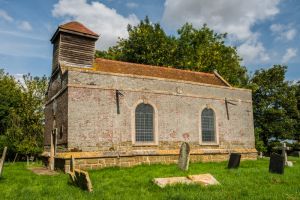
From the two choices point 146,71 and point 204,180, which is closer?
point 204,180

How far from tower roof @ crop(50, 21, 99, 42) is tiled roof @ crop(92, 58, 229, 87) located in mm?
2019

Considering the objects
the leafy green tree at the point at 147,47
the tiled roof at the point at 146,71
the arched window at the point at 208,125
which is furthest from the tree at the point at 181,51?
the arched window at the point at 208,125

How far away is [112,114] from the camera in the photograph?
56.9 feet

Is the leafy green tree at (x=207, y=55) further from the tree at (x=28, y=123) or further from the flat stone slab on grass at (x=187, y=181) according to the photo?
the flat stone slab on grass at (x=187, y=181)

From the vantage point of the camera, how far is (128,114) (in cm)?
1788

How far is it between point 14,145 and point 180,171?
18.5 meters

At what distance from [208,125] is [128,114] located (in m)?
6.32

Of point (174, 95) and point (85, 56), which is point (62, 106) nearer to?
point (85, 56)

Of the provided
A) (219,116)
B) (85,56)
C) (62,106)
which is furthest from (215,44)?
(62,106)

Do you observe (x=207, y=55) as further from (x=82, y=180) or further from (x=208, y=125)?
(x=82, y=180)

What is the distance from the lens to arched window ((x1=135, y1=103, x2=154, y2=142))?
1819 centimetres

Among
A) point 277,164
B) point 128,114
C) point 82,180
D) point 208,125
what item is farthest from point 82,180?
point 208,125

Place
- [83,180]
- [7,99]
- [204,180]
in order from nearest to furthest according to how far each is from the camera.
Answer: [83,180] < [204,180] < [7,99]

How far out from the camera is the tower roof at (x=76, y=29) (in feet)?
64.8
